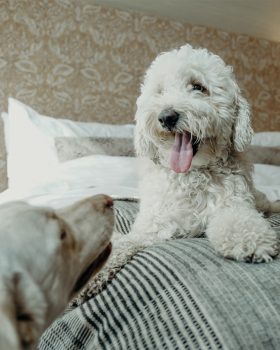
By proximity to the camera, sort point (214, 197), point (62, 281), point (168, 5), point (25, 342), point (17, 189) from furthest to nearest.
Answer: point (168, 5) → point (17, 189) → point (214, 197) → point (62, 281) → point (25, 342)

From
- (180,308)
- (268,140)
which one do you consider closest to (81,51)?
(268,140)

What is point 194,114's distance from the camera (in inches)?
53.6

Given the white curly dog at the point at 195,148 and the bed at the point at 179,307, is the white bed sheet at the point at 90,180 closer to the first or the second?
the white curly dog at the point at 195,148

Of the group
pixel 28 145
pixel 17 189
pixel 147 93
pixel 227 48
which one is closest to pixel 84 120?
pixel 28 145

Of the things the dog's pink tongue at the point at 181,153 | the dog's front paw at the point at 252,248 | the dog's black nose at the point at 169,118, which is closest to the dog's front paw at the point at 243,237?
the dog's front paw at the point at 252,248

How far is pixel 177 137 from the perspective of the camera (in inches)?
56.0

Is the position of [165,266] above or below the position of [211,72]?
below

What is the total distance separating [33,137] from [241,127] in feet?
5.64

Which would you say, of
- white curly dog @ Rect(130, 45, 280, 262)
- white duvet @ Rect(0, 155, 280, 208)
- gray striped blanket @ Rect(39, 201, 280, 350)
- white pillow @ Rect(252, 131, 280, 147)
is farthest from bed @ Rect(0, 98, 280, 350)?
white pillow @ Rect(252, 131, 280, 147)

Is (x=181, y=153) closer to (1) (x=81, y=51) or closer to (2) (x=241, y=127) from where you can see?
(2) (x=241, y=127)

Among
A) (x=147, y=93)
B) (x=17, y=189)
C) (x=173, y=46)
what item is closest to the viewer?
(x=147, y=93)

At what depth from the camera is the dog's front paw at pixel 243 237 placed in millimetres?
1075

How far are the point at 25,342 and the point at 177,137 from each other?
0.80 metres

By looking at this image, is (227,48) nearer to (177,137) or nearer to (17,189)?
(17,189)
